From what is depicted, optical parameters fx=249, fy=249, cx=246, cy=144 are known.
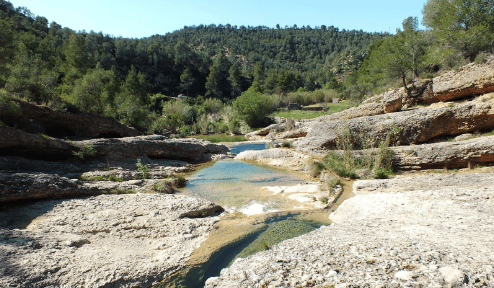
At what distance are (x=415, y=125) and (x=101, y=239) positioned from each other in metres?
16.6

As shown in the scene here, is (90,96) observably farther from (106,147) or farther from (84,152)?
(84,152)

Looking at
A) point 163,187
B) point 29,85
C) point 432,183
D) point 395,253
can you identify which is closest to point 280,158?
point 163,187

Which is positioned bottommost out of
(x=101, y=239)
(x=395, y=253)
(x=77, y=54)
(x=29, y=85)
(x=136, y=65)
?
(x=101, y=239)

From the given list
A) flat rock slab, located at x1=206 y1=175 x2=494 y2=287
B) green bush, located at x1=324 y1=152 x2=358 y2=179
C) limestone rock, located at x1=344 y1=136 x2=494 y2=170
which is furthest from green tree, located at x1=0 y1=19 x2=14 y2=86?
limestone rock, located at x1=344 y1=136 x2=494 y2=170

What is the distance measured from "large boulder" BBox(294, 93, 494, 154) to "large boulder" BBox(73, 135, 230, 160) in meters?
10.1

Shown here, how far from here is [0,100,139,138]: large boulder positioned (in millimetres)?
15548

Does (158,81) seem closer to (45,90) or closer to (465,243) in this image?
(45,90)

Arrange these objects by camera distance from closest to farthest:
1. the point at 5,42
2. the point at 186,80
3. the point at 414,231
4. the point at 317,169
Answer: the point at 414,231 < the point at 317,169 < the point at 5,42 < the point at 186,80

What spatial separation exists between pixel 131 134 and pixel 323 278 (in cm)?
2513

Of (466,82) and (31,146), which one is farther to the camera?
(466,82)

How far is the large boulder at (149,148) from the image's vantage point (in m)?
16.3

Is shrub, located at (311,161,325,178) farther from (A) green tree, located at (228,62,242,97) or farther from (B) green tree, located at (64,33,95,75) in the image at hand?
(A) green tree, located at (228,62,242,97)

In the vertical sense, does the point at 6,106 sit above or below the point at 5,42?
below

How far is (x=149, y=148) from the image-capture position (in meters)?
18.6
